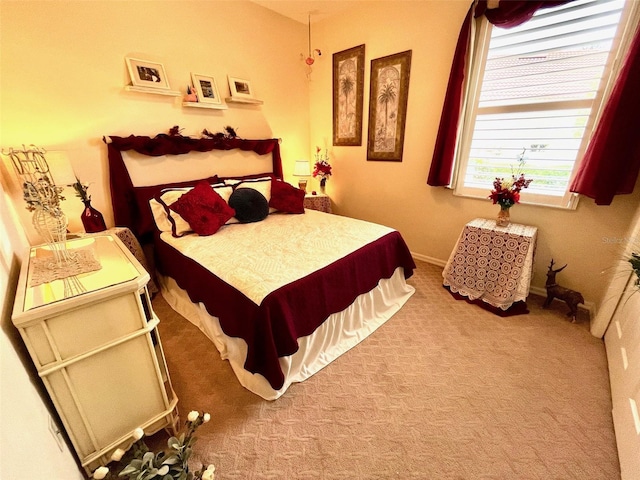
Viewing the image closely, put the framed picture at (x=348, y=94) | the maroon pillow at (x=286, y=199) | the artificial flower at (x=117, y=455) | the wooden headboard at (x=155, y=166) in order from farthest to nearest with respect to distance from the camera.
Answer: the framed picture at (x=348, y=94) < the maroon pillow at (x=286, y=199) < the wooden headboard at (x=155, y=166) < the artificial flower at (x=117, y=455)

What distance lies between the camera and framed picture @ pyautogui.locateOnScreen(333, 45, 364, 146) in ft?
10.7

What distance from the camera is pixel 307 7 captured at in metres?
3.12

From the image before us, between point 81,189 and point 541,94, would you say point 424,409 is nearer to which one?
point 541,94

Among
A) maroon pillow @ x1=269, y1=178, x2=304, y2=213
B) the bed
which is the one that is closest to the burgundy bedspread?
the bed

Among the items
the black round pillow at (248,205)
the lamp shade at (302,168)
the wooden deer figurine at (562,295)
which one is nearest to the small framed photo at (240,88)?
the lamp shade at (302,168)

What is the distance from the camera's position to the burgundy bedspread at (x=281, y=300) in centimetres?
145

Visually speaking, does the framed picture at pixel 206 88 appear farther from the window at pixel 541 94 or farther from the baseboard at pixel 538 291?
the baseboard at pixel 538 291

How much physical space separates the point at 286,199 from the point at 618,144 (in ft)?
8.81

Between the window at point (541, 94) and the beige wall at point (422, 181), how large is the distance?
0.79 feet

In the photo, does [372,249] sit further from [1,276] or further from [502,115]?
[1,276]

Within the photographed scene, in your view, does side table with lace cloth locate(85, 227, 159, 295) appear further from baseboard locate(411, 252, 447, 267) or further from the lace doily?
baseboard locate(411, 252, 447, 267)

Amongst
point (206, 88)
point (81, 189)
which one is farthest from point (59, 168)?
point (206, 88)

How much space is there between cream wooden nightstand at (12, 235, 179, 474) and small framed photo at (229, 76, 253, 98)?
8.27 feet

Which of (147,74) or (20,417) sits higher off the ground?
(147,74)
